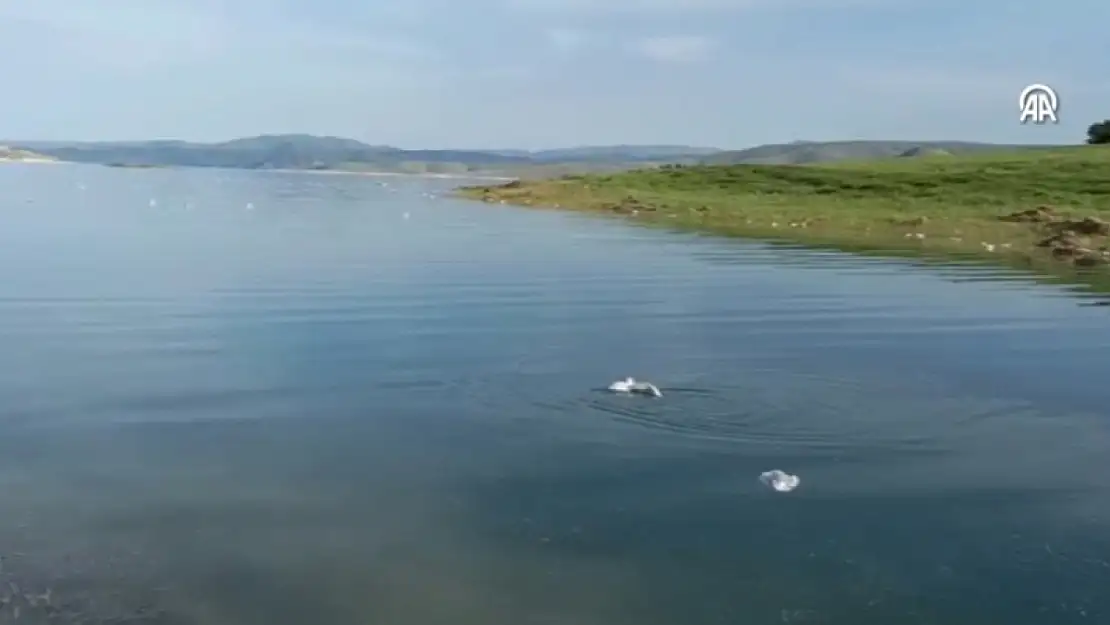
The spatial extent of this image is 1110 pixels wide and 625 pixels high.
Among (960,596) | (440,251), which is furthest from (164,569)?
(440,251)

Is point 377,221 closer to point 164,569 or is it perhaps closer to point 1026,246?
point 1026,246

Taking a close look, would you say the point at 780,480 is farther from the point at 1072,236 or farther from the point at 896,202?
the point at 896,202

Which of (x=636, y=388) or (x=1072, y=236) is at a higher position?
(x=636, y=388)

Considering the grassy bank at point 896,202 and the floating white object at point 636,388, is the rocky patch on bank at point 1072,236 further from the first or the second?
the floating white object at point 636,388

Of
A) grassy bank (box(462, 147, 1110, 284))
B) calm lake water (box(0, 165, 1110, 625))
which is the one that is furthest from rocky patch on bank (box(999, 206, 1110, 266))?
calm lake water (box(0, 165, 1110, 625))

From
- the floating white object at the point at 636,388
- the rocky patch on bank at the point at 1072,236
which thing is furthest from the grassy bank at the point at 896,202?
the floating white object at the point at 636,388

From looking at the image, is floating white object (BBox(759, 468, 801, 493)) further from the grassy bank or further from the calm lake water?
the grassy bank

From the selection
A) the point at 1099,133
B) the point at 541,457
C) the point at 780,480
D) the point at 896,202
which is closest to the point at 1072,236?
the point at 896,202

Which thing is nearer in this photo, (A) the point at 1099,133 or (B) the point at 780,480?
(B) the point at 780,480
